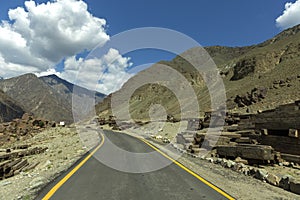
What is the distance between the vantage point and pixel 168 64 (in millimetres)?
196250

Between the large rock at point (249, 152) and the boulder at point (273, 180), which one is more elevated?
the large rock at point (249, 152)

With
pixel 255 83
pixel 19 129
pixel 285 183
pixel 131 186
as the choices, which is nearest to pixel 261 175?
pixel 285 183

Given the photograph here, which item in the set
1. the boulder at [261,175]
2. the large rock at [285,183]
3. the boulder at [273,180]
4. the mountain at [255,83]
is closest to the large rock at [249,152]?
the boulder at [261,175]

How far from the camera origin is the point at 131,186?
274 inches

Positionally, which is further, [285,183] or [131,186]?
[285,183]

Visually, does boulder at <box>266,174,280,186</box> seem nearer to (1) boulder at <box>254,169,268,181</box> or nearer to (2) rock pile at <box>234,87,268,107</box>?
(1) boulder at <box>254,169,268,181</box>

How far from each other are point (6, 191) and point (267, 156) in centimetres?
998

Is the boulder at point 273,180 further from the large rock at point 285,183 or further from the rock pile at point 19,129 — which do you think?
the rock pile at point 19,129

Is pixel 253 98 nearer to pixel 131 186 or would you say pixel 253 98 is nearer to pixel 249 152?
pixel 249 152

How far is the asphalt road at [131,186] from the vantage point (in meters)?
6.06

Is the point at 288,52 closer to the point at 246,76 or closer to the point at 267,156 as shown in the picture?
the point at 246,76

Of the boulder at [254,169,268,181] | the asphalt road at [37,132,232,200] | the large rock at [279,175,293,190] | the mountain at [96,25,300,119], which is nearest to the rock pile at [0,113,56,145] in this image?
the asphalt road at [37,132,232,200]

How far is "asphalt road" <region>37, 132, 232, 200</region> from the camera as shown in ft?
19.9

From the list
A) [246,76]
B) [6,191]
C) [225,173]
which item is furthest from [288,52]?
[6,191]
